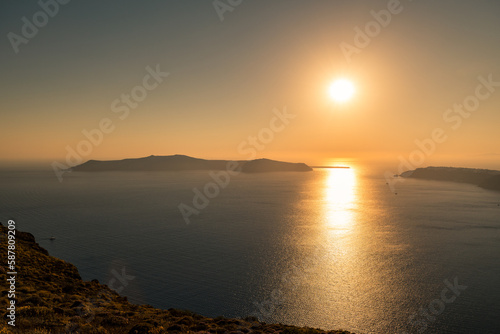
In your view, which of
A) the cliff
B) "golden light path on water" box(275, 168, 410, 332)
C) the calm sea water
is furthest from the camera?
the calm sea water

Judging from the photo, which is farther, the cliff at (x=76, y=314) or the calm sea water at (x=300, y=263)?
the calm sea water at (x=300, y=263)

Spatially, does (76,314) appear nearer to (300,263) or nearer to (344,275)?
(300,263)

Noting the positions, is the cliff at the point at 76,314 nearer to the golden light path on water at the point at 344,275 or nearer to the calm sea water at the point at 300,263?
the calm sea water at the point at 300,263

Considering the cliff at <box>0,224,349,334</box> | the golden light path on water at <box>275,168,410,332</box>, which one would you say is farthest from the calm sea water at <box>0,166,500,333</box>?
the cliff at <box>0,224,349,334</box>

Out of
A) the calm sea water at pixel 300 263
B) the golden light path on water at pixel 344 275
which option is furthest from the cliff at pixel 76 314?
the golden light path on water at pixel 344 275

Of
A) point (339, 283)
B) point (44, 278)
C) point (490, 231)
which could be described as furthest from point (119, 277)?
point (490, 231)

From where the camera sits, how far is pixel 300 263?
51.6 meters

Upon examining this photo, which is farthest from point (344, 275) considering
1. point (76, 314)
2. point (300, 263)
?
point (76, 314)

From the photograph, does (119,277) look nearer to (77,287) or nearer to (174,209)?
(77,287)

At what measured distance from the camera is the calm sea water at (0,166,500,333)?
114 feet

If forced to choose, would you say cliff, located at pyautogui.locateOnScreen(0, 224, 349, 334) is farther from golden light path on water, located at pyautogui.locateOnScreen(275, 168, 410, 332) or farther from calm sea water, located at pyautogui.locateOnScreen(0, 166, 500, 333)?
golden light path on water, located at pyautogui.locateOnScreen(275, 168, 410, 332)

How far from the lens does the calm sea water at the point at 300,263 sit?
34.6m

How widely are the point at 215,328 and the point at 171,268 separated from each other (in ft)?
99.3

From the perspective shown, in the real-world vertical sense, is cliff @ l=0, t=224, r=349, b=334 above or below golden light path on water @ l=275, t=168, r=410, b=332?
above
